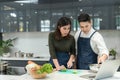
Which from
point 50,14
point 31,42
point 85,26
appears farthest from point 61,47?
point 31,42

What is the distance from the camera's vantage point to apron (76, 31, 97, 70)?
253cm

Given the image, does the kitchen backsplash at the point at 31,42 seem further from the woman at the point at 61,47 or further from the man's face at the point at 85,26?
the man's face at the point at 85,26

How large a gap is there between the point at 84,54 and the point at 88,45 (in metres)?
0.12

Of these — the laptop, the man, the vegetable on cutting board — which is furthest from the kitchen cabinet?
the vegetable on cutting board

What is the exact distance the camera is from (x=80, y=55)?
102 inches

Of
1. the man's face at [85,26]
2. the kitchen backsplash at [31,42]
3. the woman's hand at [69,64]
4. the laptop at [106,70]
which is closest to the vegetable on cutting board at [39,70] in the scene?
the laptop at [106,70]

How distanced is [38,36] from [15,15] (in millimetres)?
650

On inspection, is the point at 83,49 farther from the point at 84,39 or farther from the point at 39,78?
the point at 39,78

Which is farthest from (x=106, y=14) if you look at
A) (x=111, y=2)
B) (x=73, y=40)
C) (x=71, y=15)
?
(x=73, y=40)

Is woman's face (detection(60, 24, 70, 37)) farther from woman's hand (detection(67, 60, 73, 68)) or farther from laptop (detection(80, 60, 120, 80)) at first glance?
laptop (detection(80, 60, 120, 80))

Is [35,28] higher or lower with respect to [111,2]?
lower

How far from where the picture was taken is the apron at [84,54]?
2527 mm

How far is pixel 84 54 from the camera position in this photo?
2559mm

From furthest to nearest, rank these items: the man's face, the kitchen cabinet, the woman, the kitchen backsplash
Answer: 1. the kitchen backsplash
2. the kitchen cabinet
3. the woman
4. the man's face
